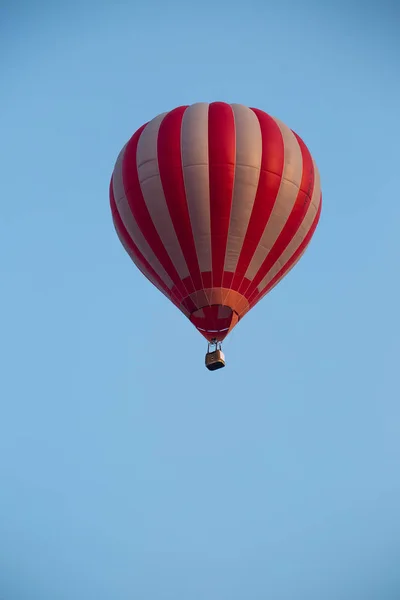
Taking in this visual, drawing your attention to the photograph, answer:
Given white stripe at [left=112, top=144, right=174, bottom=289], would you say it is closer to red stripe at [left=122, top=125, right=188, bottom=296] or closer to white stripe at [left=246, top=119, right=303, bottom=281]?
red stripe at [left=122, top=125, right=188, bottom=296]

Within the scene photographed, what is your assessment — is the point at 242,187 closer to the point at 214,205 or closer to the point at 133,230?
the point at 214,205

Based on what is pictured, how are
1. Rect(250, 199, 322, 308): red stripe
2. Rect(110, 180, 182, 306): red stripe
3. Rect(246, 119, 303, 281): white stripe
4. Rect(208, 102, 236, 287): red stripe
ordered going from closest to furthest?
Rect(208, 102, 236, 287): red stripe → Rect(246, 119, 303, 281): white stripe → Rect(110, 180, 182, 306): red stripe → Rect(250, 199, 322, 308): red stripe

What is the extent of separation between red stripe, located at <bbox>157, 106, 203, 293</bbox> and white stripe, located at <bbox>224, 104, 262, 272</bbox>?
1.99 feet

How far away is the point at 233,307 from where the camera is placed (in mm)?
19625

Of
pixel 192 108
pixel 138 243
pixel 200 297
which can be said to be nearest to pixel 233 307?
pixel 200 297

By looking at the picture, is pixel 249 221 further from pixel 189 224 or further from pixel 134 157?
pixel 134 157

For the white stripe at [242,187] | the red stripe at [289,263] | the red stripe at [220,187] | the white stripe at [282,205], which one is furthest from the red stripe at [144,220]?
the red stripe at [289,263]

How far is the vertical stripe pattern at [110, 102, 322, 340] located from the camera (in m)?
19.4

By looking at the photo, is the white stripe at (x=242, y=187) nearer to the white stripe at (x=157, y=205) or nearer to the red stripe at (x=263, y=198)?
the red stripe at (x=263, y=198)

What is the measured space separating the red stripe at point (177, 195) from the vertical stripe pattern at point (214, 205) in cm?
2

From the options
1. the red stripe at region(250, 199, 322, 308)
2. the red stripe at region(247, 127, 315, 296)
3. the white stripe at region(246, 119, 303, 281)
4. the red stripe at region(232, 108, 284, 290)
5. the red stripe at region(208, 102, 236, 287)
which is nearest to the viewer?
the red stripe at region(208, 102, 236, 287)

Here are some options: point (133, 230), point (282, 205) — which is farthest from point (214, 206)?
point (133, 230)

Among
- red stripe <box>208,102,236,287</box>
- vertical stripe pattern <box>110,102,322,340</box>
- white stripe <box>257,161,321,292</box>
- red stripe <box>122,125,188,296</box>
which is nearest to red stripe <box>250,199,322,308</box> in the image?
white stripe <box>257,161,321,292</box>

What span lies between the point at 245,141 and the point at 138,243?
267 cm
